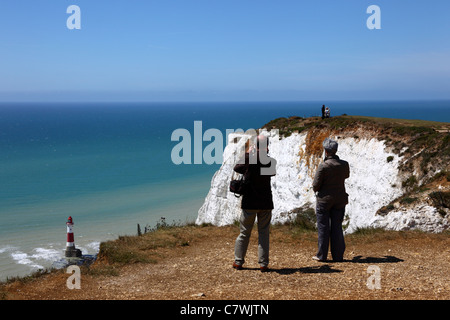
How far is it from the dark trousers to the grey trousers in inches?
49.2

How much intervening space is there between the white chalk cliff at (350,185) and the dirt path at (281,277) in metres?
1.49

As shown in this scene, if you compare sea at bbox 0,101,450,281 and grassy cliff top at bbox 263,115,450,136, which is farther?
sea at bbox 0,101,450,281

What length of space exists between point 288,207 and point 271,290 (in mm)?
13440

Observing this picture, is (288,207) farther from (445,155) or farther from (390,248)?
(390,248)

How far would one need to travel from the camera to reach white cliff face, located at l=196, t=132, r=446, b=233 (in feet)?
55.2

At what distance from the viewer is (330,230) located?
30.2 feet

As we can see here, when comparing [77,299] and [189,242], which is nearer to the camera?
[77,299]

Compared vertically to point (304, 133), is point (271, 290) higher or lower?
lower

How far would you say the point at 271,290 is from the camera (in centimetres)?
735

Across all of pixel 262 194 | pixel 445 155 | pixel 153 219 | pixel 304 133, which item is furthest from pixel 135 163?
pixel 262 194

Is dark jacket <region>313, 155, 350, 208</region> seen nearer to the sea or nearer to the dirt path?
the dirt path
